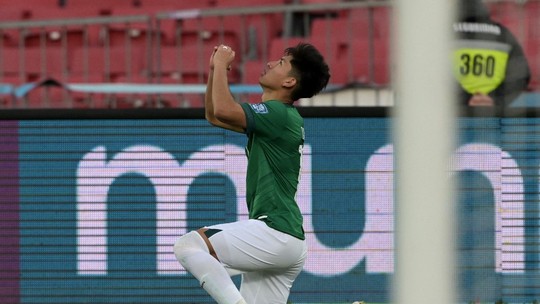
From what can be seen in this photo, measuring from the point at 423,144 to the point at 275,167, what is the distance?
2.72 metres

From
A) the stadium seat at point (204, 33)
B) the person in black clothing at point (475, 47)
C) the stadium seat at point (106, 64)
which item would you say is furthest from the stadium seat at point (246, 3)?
the person in black clothing at point (475, 47)

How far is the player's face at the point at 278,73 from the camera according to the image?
17.3 ft

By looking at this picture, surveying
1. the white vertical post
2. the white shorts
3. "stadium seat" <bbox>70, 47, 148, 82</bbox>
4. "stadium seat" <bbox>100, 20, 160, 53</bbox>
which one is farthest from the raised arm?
"stadium seat" <bbox>70, 47, 148, 82</bbox>

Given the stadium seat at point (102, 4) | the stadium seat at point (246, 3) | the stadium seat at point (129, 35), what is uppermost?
the stadium seat at point (102, 4)

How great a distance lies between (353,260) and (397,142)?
167 inches

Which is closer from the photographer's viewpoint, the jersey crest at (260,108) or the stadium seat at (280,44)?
the jersey crest at (260,108)

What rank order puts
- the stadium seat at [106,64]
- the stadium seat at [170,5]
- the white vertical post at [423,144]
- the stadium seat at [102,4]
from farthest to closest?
the stadium seat at [102,4]
the stadium seat at [170,5]
the stadium seat at [106,64]
the white vertical post at [423,144]

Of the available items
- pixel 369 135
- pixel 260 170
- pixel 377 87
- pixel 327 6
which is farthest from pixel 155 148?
pixel 327 6

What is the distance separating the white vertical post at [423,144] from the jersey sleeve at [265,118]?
253 cm

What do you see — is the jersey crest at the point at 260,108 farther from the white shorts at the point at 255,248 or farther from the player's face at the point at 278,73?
the white shorts at the point at 255,248

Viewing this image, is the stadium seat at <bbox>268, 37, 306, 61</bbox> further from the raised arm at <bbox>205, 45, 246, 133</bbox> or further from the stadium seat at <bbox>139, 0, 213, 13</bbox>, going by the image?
the raised arm at <bbox>205, 45, 246, 133</bbox>

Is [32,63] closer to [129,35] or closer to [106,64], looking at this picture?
[106,64]

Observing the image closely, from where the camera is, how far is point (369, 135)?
677 centimetres

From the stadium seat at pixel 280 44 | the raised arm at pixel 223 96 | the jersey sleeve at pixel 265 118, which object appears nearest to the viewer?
the raised arm at pixel 223 96
